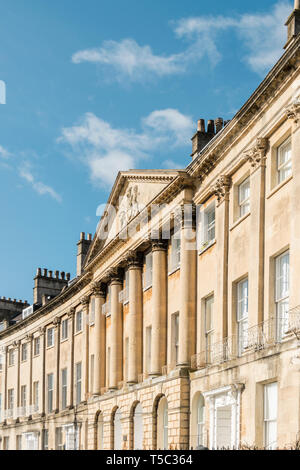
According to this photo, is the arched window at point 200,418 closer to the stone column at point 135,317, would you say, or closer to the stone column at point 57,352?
the stone column at point 135,317

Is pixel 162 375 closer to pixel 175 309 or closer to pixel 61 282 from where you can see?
pixel 175 309

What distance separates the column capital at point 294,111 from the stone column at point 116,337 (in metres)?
18.3

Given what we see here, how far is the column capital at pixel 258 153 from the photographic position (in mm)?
25906

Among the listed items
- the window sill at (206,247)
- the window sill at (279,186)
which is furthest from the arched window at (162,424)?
the window sill at (279,186)

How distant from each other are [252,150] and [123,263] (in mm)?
14228

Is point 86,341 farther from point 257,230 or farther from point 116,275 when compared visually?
point 257,230

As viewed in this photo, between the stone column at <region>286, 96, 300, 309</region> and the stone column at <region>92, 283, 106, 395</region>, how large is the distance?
2107 centimetres

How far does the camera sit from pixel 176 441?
101ft

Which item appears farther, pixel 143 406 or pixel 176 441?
pixel 143 406

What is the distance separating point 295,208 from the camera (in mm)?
23078

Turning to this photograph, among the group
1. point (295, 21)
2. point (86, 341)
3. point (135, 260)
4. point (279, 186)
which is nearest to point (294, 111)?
point (279, 186)

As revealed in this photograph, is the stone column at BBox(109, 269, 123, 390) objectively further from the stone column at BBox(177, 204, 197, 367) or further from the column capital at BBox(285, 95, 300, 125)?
the column capital at BBox(285, 95, 300, 125)

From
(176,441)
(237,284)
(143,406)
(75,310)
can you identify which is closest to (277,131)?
(237,284)

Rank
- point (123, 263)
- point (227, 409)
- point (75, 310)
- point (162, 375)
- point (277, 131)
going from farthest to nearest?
point (75, 310), point (123, 263), point (162, 375), point (227, 409), point (277, 131)
